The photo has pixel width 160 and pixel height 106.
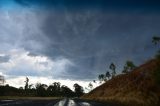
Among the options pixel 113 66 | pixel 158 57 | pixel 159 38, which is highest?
pixel 113 66

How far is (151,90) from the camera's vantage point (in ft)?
264

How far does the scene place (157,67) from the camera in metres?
49.1

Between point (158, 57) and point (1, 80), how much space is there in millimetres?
118185

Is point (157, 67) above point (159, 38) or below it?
below

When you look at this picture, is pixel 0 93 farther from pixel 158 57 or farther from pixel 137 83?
pixel 158 57

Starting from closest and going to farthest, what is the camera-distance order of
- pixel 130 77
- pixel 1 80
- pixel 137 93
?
pixel 137 93 → pixel 130 77 → pixel 1 80

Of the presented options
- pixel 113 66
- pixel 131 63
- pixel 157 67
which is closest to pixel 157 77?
pixel 157 67

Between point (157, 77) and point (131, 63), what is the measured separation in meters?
98.8

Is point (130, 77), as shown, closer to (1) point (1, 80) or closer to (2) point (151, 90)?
(2) point (151, 90)

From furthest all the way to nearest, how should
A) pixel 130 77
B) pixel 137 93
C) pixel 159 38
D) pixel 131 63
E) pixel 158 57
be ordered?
pixel 131 63 < pixel 130 77 < pixel 137 93 < pixel 159 38 < pixel 158 57

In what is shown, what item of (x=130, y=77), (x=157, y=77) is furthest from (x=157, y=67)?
(x=130, y=77)

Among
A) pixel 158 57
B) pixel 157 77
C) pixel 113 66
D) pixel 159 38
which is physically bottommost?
pixel 157 77

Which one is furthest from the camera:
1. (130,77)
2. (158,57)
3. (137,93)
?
(130,77)

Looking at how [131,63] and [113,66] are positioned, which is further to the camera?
[113,66]
